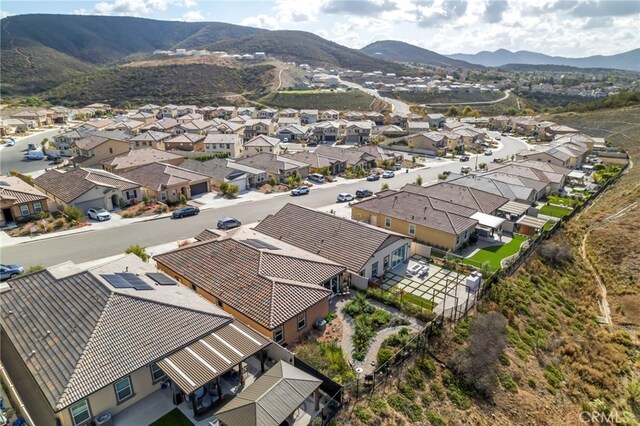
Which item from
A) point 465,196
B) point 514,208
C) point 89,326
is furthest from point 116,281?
point 514,208

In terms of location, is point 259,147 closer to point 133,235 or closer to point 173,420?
point 133,235

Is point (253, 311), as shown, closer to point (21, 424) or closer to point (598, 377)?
point (21, 424)

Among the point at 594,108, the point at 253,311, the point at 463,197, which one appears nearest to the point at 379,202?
the point at 463,197

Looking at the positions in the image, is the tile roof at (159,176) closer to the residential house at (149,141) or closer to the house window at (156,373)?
Answer: the residential house at (149,141)

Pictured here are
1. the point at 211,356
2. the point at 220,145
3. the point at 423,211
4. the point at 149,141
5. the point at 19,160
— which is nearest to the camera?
the point at 211,356

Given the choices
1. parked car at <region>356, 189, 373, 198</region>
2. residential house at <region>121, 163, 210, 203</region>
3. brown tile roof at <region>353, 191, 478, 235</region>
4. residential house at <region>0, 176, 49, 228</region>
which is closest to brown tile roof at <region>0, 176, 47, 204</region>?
residential house at <region>0, 176, 49, 228</region>

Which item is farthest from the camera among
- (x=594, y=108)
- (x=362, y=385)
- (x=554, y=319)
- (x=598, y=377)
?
(x=594, y=108)
